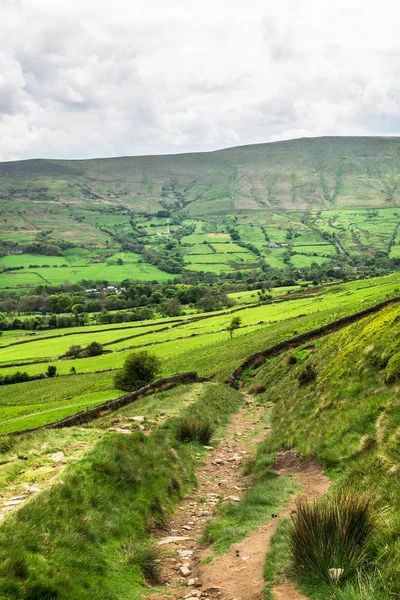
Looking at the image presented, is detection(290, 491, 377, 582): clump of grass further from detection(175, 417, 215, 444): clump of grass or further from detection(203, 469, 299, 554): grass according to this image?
detection(175, 417, 215, 444): clump of grass

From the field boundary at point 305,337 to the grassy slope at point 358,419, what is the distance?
551 inches

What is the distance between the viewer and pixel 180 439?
18500 mm

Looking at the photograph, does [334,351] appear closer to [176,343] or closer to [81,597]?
[81,597]

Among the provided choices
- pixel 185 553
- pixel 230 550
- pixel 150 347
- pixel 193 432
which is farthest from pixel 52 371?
pixel 230 550

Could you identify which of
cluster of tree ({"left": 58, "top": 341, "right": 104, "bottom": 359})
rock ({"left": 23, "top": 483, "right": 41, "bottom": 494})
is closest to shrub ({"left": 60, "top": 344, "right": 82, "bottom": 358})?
cluster of tree ({"left": 58, "top": 341, "right": 104, "bottom": 359})

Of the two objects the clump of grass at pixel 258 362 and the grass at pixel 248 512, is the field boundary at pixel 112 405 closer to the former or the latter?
the clump of grass at pixel 258 362

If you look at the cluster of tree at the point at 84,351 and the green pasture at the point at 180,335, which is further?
the cluster of tree at the point at 84,351

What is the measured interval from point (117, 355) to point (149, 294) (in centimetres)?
10188

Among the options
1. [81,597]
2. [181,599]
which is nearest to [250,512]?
[181,599]

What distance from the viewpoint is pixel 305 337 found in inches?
1610

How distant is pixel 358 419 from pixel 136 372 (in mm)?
38847

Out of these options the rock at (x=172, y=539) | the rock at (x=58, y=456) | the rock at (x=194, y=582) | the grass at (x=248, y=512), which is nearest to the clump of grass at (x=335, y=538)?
the rock at (x=194, y=582)

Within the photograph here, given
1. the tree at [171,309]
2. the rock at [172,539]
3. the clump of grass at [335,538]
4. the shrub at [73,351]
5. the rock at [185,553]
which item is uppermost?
the clump of grass at [335,538]

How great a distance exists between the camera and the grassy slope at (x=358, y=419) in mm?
8730
